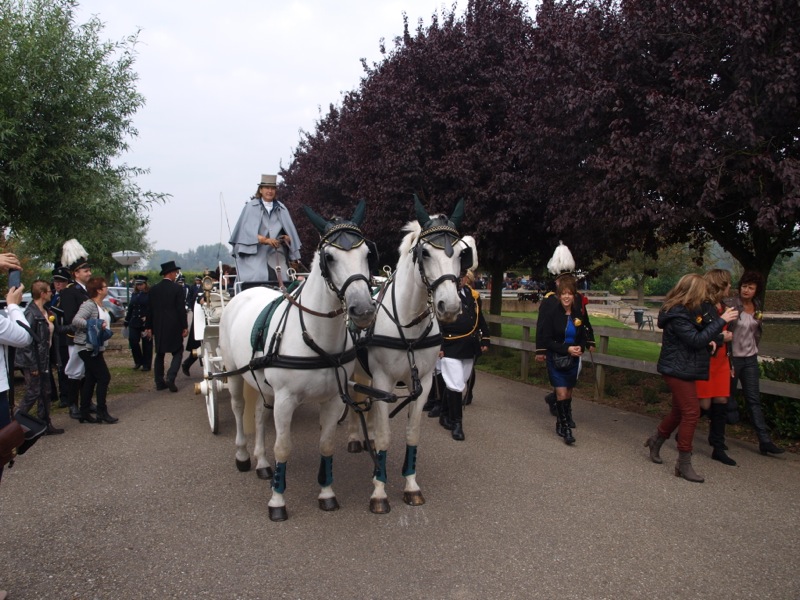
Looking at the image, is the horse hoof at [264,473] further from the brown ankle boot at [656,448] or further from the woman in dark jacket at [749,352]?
the woman in dark jacket at [749,352]

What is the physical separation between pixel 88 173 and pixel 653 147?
9.07m

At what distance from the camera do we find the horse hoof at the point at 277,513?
4215 mm

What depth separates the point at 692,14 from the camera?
627cm

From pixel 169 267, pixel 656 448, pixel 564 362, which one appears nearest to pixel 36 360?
pixel 169 267

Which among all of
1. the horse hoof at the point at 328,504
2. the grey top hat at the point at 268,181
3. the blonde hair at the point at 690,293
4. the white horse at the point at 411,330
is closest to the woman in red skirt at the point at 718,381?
the blonde hair at the point at 690,293

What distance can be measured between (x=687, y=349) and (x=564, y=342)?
58.0 inches

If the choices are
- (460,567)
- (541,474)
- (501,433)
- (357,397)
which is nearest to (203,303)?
(357,397)

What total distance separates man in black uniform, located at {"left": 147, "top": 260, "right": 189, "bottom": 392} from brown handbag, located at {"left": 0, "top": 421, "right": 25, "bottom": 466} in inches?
260

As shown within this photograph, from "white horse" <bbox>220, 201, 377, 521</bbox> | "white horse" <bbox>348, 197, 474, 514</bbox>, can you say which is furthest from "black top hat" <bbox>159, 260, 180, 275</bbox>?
"white horse" <bbox>348, 197, 474, 514</bbox>

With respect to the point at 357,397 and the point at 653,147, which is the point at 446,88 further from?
the point at 357,397

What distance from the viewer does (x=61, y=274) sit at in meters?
8.70

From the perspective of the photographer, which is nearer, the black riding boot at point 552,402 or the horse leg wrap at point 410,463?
the horse leg wrap at point 410,463

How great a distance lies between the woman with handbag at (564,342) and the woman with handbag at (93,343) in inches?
212

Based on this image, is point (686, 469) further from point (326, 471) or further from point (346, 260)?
point (346, 260)
